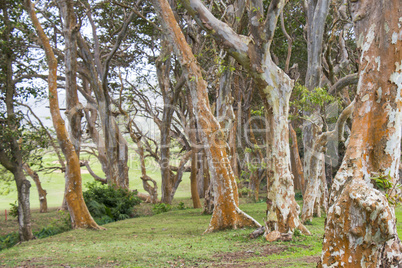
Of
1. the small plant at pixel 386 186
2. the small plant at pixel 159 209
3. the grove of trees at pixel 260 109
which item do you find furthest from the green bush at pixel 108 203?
the small plant at pixel 386 186

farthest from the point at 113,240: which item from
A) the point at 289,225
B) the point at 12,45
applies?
the point at 12,45

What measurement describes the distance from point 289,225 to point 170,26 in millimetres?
5354

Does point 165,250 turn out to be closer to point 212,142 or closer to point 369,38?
point 212,142

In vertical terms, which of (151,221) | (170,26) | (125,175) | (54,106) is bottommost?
(151,221)

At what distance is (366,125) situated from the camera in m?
3.98

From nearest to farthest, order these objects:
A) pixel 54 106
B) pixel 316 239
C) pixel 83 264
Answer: pixel 83 264
pixel 316 239
pixel 54 106

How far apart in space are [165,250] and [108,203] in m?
8.54

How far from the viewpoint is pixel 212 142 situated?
8961 millimetres

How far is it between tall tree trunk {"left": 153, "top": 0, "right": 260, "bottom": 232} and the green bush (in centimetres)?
602

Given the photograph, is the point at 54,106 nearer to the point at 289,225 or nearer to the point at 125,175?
the point at 289,225

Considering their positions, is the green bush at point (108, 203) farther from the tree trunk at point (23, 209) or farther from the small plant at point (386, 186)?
the small plant at point (386, 186)

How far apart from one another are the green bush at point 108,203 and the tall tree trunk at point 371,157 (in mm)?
10849

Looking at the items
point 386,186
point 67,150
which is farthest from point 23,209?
point 386,186

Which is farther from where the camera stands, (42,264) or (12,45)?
(12,45)
